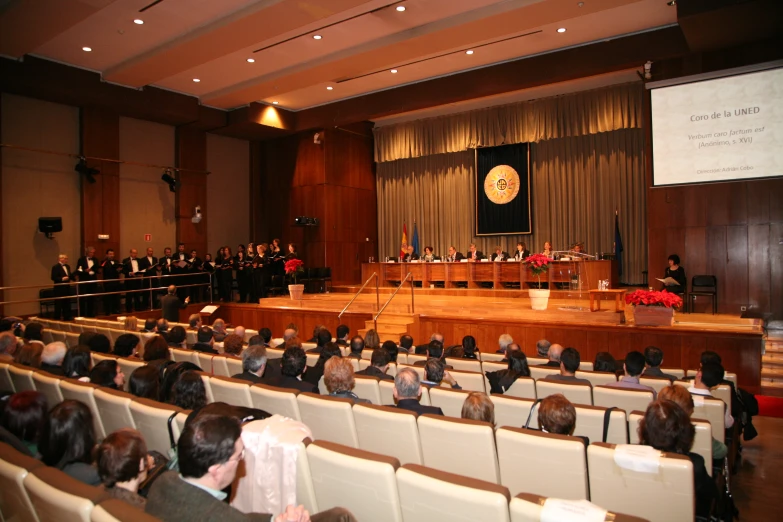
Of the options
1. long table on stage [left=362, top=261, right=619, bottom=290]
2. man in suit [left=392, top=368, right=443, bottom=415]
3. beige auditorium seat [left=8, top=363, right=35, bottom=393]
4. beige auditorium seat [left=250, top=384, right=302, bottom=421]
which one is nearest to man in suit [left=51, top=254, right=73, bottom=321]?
beige auditorium seat [left=8, top=363, right=35, bottom=393]

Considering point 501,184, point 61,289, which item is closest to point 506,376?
point 61,289

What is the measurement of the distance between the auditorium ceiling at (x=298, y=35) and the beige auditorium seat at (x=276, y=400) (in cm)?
637

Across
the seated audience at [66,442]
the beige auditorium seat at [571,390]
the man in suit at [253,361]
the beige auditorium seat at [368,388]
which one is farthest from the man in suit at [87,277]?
the beige auditorium seat at [571,390]

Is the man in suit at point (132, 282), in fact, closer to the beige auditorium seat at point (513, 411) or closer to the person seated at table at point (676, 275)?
the beige auditorium seat at point (513, 411)

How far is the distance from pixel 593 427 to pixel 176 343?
4430 millimetres

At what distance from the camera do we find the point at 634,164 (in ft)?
38.3

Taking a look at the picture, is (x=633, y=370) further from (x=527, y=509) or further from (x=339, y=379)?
(x=527, y=509)

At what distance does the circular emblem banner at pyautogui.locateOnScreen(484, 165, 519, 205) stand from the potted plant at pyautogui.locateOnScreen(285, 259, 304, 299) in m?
5.36

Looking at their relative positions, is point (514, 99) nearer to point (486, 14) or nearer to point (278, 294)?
point (486, 14)

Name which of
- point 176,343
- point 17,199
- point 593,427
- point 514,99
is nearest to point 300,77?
point 514,99

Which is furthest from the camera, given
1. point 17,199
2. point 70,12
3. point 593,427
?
point 17,199

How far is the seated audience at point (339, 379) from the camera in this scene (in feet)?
10.4

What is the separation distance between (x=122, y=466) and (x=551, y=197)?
1236 centimetres

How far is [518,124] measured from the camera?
12742 millimetres
